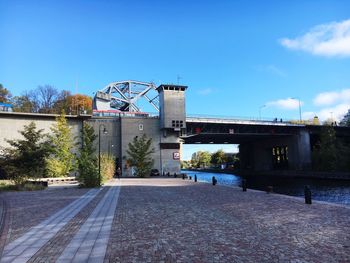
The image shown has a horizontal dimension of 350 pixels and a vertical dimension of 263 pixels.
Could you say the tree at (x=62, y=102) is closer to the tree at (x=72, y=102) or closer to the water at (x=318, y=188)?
the tree at (x=72, y=102)

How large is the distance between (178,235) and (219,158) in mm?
152329

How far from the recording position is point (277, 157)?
98312 millimetres

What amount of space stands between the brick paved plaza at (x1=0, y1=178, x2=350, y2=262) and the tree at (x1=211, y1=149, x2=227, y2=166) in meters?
144

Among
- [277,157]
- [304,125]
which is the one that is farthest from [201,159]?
[304,125]

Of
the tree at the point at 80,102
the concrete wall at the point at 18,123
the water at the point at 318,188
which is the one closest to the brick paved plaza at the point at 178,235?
the water at the point at 318,188

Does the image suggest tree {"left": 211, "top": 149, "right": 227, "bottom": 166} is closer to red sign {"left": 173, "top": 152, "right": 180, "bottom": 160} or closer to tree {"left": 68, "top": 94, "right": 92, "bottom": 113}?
tree {"left": 68, "top": 94, "right": 92, "bottom": 113}

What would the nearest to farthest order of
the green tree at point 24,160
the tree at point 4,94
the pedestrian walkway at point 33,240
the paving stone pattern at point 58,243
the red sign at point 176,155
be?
the paving stone pattern at point 58,243 < the pedestrian walkway at point 33,240 < the green tree at point 24,160 < the red sign at point 176,155 < the tree at point 4,94

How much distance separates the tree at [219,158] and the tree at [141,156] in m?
98.7

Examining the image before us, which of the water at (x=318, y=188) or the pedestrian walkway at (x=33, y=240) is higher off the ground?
the pedestrian walkway at (x=33, y=240)

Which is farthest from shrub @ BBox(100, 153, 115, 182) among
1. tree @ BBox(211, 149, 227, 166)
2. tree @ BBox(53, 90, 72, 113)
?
tree @ BBox(211, 149, 227, 166)

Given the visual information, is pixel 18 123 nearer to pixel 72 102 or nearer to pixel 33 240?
pixel 72 102

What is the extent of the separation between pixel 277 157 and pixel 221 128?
1320 inches

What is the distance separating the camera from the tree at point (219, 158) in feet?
513

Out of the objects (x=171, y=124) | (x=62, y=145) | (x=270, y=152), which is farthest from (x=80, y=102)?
(x=270, y=152)
